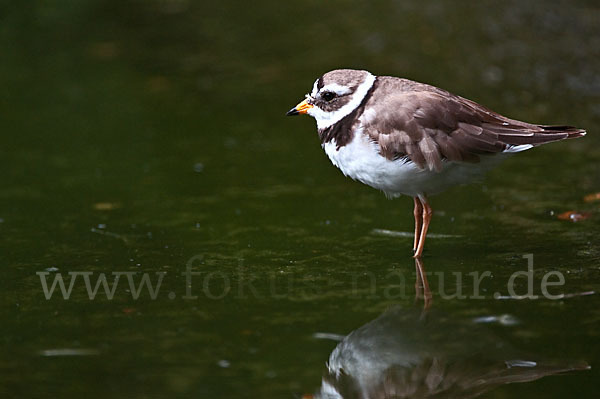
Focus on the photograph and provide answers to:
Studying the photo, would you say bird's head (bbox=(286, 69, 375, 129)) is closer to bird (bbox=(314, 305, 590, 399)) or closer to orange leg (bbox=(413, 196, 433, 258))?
orange leg (bbox=(413, 196, 433, 258))

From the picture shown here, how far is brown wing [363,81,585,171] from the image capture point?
607 cm

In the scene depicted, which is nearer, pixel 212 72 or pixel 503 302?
pixel 503 302

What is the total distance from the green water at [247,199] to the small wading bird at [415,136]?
2.01 feet

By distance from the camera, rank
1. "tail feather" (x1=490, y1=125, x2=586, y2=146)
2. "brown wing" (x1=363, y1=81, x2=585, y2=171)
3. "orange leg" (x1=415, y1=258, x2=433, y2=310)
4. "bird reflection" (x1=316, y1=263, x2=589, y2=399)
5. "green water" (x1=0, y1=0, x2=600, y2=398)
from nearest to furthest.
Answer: "bird reflection" (x1=316, y1=263, x2=589, y2=399)
"green water" (x1=0, y1=0, x2=600, y2=398)
"orange leg" (x1=415, y1=258, x2=433, y2=310)
"brown wing" (x1=363, y1=81, x2=585, y2=171)
"tail feather" (x1=490, y1=125, x2=586, y2=146)

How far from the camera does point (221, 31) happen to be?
1252 centimetres

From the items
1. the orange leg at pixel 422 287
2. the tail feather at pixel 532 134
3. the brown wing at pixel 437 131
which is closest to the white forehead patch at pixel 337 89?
the brown wing at pixel 437 131

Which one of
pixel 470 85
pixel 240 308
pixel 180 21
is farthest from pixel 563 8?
pixel 240 308

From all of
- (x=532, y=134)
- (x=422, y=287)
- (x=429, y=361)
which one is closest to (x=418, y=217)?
(x=422, y=287)

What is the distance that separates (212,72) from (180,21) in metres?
2.05

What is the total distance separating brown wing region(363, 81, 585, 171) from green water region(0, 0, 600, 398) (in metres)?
0.78

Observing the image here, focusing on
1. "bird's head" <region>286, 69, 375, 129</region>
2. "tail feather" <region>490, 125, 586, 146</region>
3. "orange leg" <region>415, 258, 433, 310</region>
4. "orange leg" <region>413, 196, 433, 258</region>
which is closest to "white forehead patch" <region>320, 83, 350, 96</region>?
"bird's head" <region>286, 69, 375, 129</region>

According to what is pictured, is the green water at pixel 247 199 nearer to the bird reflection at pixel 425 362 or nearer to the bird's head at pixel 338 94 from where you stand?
the bird reflection at pixel 425 362

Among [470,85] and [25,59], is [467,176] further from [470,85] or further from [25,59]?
[25,59]

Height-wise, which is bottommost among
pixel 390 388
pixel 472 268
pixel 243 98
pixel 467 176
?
pixel 390 388
